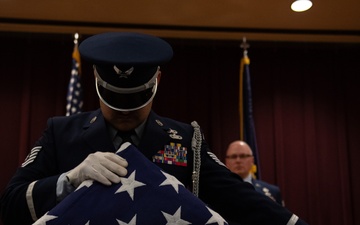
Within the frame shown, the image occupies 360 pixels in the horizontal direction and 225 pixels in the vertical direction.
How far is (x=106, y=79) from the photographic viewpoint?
1.12m

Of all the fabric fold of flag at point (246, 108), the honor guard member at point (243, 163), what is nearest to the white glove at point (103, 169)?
the honor guard member at point (243, 163)

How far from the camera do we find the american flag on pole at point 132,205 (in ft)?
3.06

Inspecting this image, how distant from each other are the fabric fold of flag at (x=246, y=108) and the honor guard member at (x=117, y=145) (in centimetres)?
374

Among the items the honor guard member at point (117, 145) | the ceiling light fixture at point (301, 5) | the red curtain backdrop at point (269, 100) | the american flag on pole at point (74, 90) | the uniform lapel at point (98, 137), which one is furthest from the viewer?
the red curtain backdrop at point (269, 100)

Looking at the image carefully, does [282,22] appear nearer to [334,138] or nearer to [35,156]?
[334,138]

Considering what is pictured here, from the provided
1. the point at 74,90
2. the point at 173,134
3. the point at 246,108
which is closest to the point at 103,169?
the point at 173,134

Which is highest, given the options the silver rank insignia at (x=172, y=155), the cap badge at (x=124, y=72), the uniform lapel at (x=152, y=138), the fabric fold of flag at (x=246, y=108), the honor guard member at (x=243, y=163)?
the fabric fold of flag at (x=246, y=108)

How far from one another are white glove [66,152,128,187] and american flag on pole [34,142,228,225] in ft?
0.04

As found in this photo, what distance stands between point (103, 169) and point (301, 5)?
4.01 metres

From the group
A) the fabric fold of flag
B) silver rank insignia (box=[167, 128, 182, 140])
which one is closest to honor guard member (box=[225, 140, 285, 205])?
the fabric fold of flag

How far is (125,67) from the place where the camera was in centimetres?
111

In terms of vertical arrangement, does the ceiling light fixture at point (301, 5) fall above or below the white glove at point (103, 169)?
above

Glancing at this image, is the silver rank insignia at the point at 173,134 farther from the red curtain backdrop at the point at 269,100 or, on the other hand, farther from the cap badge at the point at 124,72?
the red curtain backdrop at the point at 269,100

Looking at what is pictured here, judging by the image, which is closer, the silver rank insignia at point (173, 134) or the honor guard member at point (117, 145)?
the honor guard member at point (117, 145)
